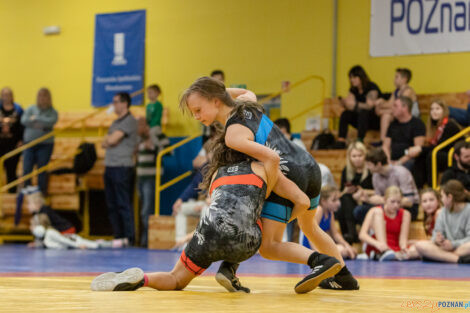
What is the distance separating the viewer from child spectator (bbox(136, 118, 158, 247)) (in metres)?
11.2

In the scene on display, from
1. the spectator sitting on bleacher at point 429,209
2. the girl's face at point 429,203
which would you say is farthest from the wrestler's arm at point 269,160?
the girl's face at point 429,203

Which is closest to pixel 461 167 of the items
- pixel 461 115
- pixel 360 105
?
pixel 461 115

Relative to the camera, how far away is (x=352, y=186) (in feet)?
29.5

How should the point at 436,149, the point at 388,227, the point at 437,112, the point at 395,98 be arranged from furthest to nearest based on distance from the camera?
the point at 395,98
the point at 437,112
the point at 436,149
the point at 388,227

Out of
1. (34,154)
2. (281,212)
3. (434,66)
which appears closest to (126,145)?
(34,154)

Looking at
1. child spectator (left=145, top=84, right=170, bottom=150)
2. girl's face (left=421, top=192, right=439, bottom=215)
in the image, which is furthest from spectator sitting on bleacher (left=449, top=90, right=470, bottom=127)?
child spectator (left=145, top=84, right=170, bottom=150)

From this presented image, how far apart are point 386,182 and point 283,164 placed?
5197 millimetres

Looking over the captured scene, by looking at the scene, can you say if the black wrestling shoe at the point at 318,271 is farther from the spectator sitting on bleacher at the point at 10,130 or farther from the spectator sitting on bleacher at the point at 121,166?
the spectator sitting on bleacher at the point at 10,130

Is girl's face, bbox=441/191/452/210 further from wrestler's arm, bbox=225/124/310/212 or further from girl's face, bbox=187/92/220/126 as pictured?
girl's face, bbox=187/92/220/126

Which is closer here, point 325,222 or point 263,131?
point 263,131

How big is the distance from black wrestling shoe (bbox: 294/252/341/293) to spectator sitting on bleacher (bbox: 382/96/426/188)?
20.0ft

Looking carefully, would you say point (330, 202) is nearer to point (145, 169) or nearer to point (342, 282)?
point (342, 282)

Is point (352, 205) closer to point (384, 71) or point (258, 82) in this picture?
point (384, 71)

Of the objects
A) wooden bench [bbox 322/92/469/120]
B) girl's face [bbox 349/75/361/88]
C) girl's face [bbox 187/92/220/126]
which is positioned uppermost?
girl's face [bbox 349/75/361/88]
